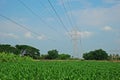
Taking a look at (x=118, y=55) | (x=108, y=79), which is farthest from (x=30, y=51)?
(x=108, y=79)

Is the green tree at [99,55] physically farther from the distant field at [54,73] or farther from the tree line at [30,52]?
the distant field at [54,73]

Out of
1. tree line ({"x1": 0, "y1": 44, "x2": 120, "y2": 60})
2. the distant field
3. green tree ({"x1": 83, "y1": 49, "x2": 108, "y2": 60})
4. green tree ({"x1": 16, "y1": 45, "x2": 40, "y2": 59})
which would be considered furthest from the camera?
green tree ({"x1": 16, "y1": 45, "x2": 40, "y2": 59})

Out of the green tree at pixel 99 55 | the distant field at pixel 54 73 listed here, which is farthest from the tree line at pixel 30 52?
the distant field at pixel 54 73

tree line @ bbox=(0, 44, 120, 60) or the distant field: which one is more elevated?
tree line @ bbox=(0, 44, 120, 60)

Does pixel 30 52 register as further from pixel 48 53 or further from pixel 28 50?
pixel 48 53

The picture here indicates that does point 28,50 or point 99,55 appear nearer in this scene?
point 99,55

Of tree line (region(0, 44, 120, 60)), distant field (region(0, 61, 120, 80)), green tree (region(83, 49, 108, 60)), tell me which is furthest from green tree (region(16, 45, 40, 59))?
distant field (region(0, 61, 120, 80))

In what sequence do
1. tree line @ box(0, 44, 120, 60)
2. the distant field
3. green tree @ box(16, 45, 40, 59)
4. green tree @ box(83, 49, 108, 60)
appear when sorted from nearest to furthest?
the distant field < tree line @ box(0, 44, 120, 60) < green tree @ box(83, 49, 108, 60) < green tree @ box(16, 45, 40, 59)

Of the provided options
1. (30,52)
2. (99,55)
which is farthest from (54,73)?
(30,52)

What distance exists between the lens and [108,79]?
54.1ft

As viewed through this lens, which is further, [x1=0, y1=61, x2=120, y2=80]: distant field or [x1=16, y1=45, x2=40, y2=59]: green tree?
[x1=16, y1=45, x2=40, y2=59]: green tree

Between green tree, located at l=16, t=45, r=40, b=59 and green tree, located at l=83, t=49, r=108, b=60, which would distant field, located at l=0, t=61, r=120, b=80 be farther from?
green tree, located at l=16, t=45, r=40, b=59

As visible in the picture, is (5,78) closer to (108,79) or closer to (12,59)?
(108,79)

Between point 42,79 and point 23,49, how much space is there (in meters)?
110
